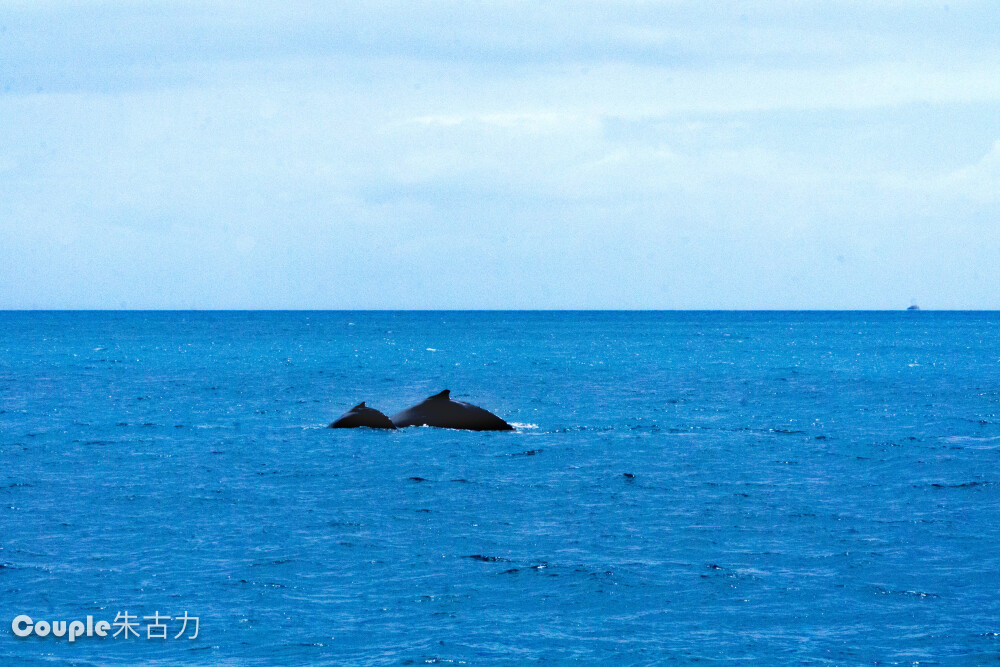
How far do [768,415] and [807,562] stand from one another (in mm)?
37268

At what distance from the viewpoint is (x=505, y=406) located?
6900cm

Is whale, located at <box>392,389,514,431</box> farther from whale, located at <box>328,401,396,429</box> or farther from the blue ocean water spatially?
the blue ocean water

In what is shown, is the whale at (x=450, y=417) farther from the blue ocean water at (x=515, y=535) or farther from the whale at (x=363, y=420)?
the blue ocean water at (x=515, y=535)

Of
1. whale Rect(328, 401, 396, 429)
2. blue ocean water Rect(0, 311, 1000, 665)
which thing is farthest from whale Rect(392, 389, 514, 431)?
blue ocean water Rect(0, 311, 1000, 665)

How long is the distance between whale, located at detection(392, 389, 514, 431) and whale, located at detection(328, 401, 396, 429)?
0.71 meters

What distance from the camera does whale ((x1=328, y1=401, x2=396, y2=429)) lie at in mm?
53350

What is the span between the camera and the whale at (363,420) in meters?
53.3

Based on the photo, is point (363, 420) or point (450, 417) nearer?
point (363, 420)

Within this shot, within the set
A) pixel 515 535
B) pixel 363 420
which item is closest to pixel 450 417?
pixel 363 420

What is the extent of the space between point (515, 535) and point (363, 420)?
25.7m

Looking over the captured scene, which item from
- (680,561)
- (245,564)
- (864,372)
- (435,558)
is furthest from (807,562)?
(864,372)

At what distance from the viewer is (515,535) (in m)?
29.2

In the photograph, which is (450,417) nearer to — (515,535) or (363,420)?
(363,420)

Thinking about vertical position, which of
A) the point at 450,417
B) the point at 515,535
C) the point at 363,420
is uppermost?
the point at 450,417
